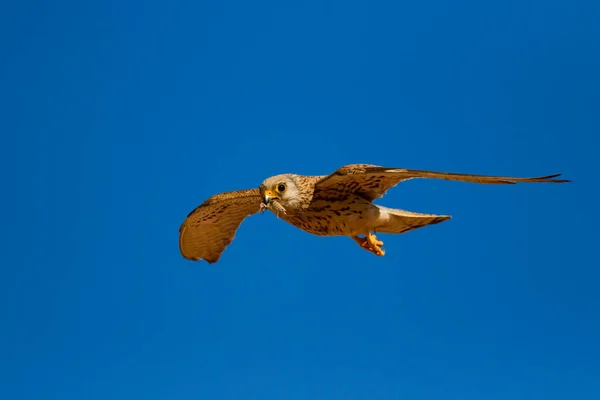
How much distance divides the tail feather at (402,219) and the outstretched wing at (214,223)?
154cm

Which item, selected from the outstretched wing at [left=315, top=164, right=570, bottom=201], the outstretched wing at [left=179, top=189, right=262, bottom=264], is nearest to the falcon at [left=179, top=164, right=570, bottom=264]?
the outstretched wing at [left=315, top=164, right=570, bottom=201]

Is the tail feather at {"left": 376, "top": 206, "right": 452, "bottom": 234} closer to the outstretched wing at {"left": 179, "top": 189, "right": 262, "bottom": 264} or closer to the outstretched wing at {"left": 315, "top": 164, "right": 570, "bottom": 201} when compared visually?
the outstretched wing at {"left": 315, "top": 164, "right": 570, "bottom": 201}

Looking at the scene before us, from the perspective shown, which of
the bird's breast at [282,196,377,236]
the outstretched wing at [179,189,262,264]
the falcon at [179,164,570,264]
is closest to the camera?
the falcon at [179,164,570,264]

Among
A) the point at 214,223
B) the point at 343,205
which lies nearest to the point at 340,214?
the point at 343,205

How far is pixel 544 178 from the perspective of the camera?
18.4 ft

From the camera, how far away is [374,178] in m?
7.05

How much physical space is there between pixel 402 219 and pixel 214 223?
2652 millimetres

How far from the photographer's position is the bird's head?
A: 23.3 feet

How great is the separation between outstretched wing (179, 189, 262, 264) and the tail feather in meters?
1.54

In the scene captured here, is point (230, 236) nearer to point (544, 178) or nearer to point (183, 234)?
point (183, 234)

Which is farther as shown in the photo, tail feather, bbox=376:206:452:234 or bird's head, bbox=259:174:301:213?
tail feather, bbox=376:206:452:234

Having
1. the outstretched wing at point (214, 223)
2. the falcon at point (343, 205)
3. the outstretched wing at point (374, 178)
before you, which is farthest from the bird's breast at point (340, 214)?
the outstretched wing at point (214, 223)

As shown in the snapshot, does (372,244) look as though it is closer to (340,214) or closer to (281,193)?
(340,214)

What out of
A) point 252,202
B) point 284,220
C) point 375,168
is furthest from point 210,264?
point 375,168
